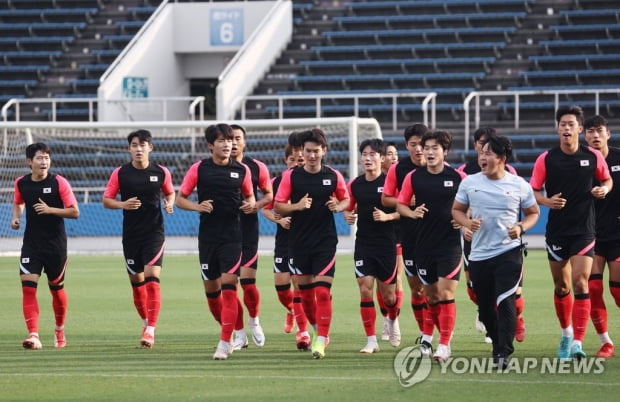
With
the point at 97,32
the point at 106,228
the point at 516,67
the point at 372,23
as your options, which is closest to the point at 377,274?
the point at 106,228

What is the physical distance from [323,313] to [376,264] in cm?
85

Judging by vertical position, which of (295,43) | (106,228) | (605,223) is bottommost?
(106,228)

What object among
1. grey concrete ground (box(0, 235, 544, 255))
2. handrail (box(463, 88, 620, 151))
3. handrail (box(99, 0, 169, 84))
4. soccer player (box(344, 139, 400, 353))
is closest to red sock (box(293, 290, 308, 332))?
soccer player (box(344, 139, 400, 353))

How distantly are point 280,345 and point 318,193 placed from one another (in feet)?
5.62

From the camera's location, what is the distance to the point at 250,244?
12.8 metres

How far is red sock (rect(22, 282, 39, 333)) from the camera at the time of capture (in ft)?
40.1

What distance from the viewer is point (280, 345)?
487 inches

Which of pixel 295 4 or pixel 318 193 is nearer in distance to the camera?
pixel 318 193

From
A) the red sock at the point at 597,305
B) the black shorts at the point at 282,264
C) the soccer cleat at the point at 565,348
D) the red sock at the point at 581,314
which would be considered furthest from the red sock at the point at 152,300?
the red sock at the point at 597,305

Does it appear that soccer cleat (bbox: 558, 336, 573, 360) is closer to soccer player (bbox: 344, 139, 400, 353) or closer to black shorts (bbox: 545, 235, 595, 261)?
black shorts (bbox: 545, 235, 595, 261)

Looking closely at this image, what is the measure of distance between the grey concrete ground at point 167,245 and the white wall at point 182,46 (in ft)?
22.3

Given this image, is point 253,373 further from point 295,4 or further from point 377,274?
point 295,4

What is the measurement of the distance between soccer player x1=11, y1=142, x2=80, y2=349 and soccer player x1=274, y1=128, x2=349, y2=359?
7.39ft

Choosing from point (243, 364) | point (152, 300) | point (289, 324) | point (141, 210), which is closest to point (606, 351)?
point (243, 364)
